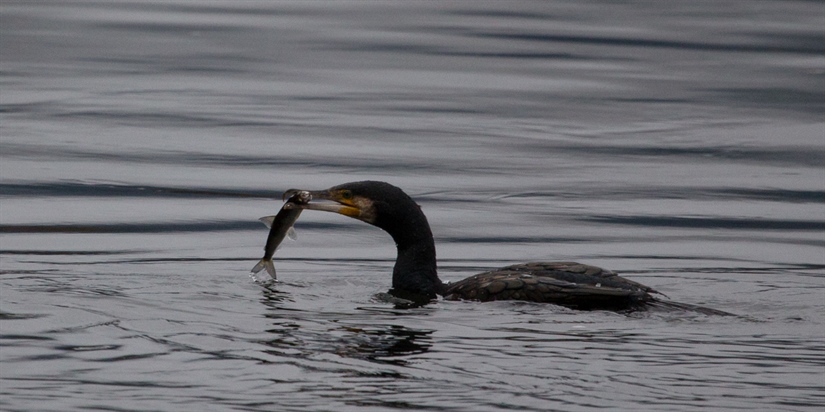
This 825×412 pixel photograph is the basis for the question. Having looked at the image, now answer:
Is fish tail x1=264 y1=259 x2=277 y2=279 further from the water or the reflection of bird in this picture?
the reflection of bird

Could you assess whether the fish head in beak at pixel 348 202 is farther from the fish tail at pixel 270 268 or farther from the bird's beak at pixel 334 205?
the fish tail at pixel 270 268

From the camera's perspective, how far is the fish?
10.4 metres

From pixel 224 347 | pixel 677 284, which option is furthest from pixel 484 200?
pixel 224 347

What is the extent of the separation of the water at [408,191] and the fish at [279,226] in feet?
0.53

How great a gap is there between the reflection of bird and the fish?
5 centimetres

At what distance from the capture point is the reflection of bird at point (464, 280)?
31.1 feet

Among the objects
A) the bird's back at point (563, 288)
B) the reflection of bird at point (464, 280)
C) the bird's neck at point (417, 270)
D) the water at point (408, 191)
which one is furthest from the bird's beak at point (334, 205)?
the bird's back at point (563, 288)

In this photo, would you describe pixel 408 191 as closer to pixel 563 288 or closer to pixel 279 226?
pixel 279 226

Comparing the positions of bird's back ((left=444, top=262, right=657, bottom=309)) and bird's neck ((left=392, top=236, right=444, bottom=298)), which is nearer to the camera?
bird's back ((left=444, top=262, right=657, bottom=309))

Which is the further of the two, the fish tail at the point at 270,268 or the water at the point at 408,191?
the fish tail at the point at 270,268

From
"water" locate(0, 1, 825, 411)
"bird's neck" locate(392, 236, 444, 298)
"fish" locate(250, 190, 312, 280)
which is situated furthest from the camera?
"fish" locate(250, 190, 312, 280)

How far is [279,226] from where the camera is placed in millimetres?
10609

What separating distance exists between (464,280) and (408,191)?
4.35 meters

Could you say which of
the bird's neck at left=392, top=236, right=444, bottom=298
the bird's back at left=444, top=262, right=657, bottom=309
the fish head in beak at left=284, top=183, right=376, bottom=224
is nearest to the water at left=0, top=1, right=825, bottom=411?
the bird's back at left=444, top=262, right=657, bottom=309
